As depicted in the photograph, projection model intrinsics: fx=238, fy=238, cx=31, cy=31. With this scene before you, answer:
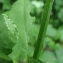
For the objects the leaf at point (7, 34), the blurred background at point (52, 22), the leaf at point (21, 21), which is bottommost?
the blurred background at point (52, 22)

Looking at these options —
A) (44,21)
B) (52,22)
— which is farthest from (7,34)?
(52,22)

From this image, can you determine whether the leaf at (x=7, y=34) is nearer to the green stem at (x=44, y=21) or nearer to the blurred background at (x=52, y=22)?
the green stem at (x=44, y=21)

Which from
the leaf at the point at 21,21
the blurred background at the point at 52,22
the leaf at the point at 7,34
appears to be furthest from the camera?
the blurred background at the point at 52,22

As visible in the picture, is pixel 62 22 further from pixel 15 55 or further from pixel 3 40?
pixel 3 40

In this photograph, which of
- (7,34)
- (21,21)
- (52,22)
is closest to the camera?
(7,34)

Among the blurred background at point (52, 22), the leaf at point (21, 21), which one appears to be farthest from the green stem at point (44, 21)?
the blurred background at point (52, 22)

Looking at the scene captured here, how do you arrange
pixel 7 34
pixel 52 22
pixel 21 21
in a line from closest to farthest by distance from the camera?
pixel 7 34
pixel 21 21
pixel 52 22

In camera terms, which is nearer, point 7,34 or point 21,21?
point 7,34

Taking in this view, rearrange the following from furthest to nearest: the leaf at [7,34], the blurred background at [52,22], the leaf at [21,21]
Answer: the blurred background at [52,22] → the leaf at [21,21] → the leaf at [7,34]

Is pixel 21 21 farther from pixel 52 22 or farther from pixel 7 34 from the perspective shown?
pixel 52 22

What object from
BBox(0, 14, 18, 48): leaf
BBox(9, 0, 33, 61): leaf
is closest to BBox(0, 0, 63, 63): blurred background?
BBox(9, 0, 33, 61): leaf

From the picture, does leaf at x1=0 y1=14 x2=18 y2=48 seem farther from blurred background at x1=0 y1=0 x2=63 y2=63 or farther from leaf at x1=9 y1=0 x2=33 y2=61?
blurred background at x1=0 y1=0 x2=63 y2=63

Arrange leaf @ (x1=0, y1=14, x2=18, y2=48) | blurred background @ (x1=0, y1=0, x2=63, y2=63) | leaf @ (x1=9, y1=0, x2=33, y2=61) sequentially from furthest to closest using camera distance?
blurred background @ (x1=0, y1=0, x2=63, y2=63) → leaf @ (x1=9, y1=0, x2=33, y2=61) → leaf @ (x1=0, y1=14, x2=18, y2=48)
